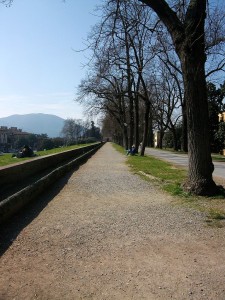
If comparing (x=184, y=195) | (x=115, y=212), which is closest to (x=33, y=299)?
(x=115, y=212)

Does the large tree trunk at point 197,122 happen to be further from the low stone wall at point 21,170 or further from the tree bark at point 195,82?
the low stone wall at point 21,170

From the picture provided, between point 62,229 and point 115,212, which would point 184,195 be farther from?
point 62,229

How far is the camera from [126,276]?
4578 millimetres

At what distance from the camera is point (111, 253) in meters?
5.41

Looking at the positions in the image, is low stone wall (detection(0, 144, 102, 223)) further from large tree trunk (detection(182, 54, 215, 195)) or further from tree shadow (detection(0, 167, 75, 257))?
large tree trunk (detection(182, 54, 215, 195))

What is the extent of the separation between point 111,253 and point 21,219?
2644 millimetres

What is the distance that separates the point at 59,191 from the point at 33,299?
7403 mm

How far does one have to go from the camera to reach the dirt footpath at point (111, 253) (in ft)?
13.8

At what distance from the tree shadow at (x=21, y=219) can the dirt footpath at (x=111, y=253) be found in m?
0.02

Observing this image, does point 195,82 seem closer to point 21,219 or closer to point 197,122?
point 197,122

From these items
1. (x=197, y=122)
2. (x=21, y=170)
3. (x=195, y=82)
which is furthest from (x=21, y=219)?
(x=195, y=82)

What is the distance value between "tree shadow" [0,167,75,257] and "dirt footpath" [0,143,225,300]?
16 millimetres

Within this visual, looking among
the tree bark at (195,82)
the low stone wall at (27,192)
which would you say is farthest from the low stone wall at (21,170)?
the tree bark at (195,82)

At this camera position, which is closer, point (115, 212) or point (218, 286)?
point (218, 286)
